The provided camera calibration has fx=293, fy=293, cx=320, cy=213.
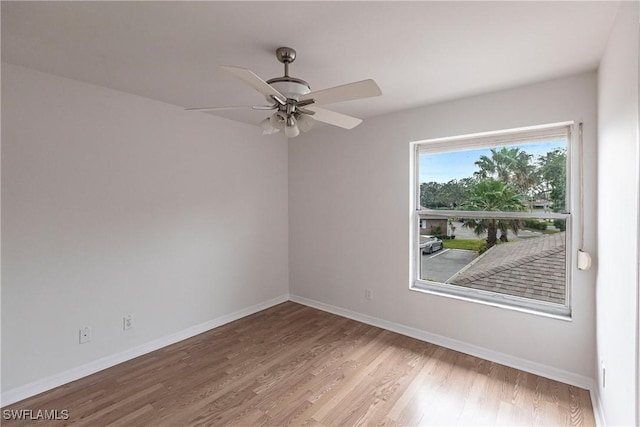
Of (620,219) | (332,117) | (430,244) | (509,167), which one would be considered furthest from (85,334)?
(509,167)

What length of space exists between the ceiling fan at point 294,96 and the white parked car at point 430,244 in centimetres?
169

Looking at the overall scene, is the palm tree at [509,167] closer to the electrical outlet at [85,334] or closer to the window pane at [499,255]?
the window pane at [499,255]

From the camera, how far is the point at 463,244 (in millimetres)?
3031

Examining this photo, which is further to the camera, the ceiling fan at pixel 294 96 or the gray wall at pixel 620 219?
the ceiling fan at pixel 294 96

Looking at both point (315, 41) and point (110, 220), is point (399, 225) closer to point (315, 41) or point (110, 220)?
point (315, 41)

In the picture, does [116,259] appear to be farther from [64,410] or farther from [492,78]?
[492,78]

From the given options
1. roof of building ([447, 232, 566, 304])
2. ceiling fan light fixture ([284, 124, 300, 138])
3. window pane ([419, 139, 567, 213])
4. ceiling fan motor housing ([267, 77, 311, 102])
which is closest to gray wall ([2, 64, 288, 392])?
ceiling fan light fixture ([284, 124, 300, 138])

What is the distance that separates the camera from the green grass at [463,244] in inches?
116

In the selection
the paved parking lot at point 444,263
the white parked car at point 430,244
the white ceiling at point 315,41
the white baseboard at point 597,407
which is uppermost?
the white ceiling at point 315,41

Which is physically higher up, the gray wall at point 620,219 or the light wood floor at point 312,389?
the gray wall at point 620,219

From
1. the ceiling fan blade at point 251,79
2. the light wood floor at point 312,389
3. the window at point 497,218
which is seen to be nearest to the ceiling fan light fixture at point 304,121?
the ceiling fan blade at point 251,79

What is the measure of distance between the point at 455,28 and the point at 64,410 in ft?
11.6

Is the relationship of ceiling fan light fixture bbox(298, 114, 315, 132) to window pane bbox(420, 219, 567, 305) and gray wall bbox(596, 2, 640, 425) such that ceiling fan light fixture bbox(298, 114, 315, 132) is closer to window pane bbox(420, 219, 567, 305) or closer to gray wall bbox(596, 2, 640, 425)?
gray wall bbox(596, 2, 640, 425)

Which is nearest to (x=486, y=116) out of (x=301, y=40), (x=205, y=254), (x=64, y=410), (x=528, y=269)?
(x=528, y=269)
